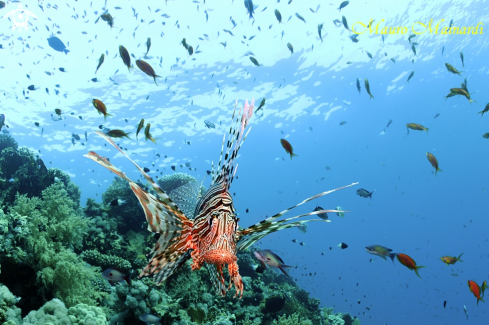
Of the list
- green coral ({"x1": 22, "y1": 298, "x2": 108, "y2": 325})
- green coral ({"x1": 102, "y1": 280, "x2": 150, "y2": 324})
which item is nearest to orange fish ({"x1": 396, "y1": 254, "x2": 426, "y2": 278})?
green coral ({"x1": 102, "y1": 280, "x2": 150, "y2": 324})

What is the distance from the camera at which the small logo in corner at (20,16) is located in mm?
15547

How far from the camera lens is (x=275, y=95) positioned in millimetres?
27859

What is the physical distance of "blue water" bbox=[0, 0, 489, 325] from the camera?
18.6 metres

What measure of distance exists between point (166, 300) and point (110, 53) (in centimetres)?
2001

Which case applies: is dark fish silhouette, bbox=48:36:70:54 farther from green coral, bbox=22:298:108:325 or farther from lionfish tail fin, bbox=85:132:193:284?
lionfish tail fin, bbox=85:132:193:284

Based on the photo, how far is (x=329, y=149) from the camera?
4912cm

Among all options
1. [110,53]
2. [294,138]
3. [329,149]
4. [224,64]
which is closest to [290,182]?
[329,149]

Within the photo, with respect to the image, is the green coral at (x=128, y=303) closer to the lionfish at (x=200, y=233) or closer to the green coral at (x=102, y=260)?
the green coral at (x=102, y=260)

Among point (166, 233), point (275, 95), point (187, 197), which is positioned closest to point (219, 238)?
point (166, 233)

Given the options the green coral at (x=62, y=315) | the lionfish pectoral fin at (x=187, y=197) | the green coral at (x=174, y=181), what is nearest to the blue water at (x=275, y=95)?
the green coral at (x=174, y=181)

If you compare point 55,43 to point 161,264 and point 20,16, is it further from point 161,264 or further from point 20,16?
point 20,16

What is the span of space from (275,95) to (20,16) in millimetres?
20933

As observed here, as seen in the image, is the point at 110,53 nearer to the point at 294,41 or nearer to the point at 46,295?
the point at 294,41

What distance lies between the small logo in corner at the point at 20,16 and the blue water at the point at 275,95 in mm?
449
